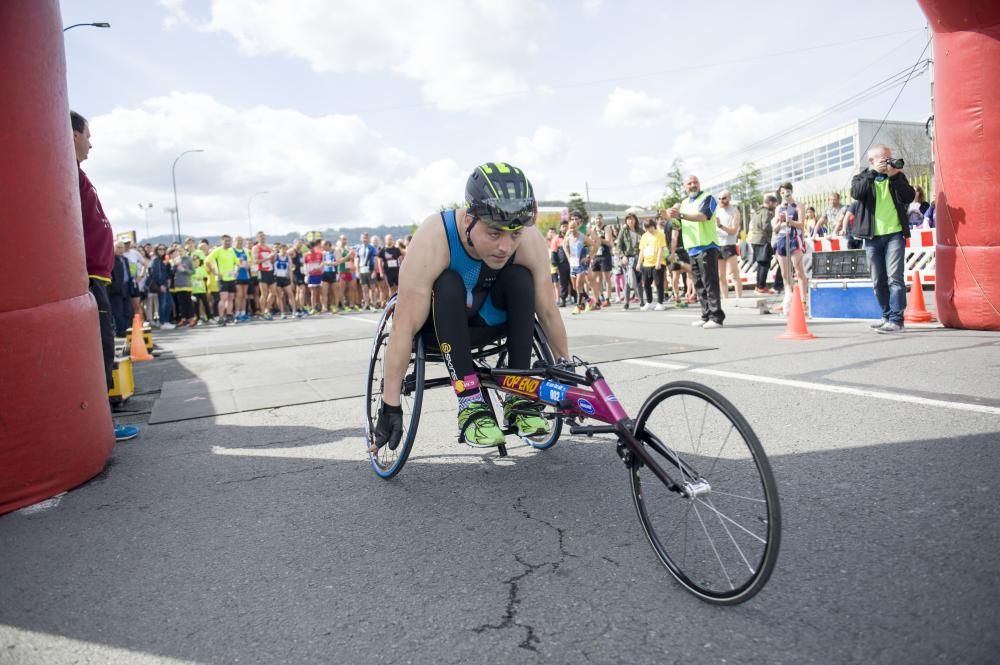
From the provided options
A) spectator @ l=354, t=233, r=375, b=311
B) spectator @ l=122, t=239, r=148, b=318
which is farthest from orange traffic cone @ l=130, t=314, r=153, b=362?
spectator @ l=354, t=233, r=375, b=311

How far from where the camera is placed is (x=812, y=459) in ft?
11.2

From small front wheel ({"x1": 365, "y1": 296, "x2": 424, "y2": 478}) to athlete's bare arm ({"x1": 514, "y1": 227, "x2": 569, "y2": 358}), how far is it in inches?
26.0

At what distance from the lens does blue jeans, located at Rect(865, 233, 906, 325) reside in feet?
25.4

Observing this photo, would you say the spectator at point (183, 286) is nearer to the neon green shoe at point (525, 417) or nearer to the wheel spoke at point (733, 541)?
the neon green shoe at point (525, 417)

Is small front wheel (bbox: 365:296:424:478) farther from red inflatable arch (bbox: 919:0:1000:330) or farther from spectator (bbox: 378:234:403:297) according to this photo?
spectator (bbox: 378:234:403:297)

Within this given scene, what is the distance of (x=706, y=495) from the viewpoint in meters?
2.25

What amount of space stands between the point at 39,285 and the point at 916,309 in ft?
29.4

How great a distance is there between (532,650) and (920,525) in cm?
156

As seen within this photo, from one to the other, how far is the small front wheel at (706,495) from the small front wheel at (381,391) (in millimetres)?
1327

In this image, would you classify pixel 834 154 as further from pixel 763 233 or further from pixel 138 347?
pixel 138 347

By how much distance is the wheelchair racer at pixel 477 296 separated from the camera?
127 inches

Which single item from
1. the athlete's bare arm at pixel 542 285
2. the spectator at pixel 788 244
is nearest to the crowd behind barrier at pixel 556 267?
the spectator at pixel 788 244

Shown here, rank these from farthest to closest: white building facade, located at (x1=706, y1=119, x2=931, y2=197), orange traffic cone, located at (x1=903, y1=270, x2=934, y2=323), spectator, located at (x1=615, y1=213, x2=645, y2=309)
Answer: white building facade, located at (x1=706, y1=119, x2=931, y2=197), spectator, located at (x1=615, y1=213, x2=645, y2=309), orange traffic cone, located at (x1=903, y1=270, x2=934, y2=323)

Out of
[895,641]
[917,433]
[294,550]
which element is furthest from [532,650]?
[917,433]
